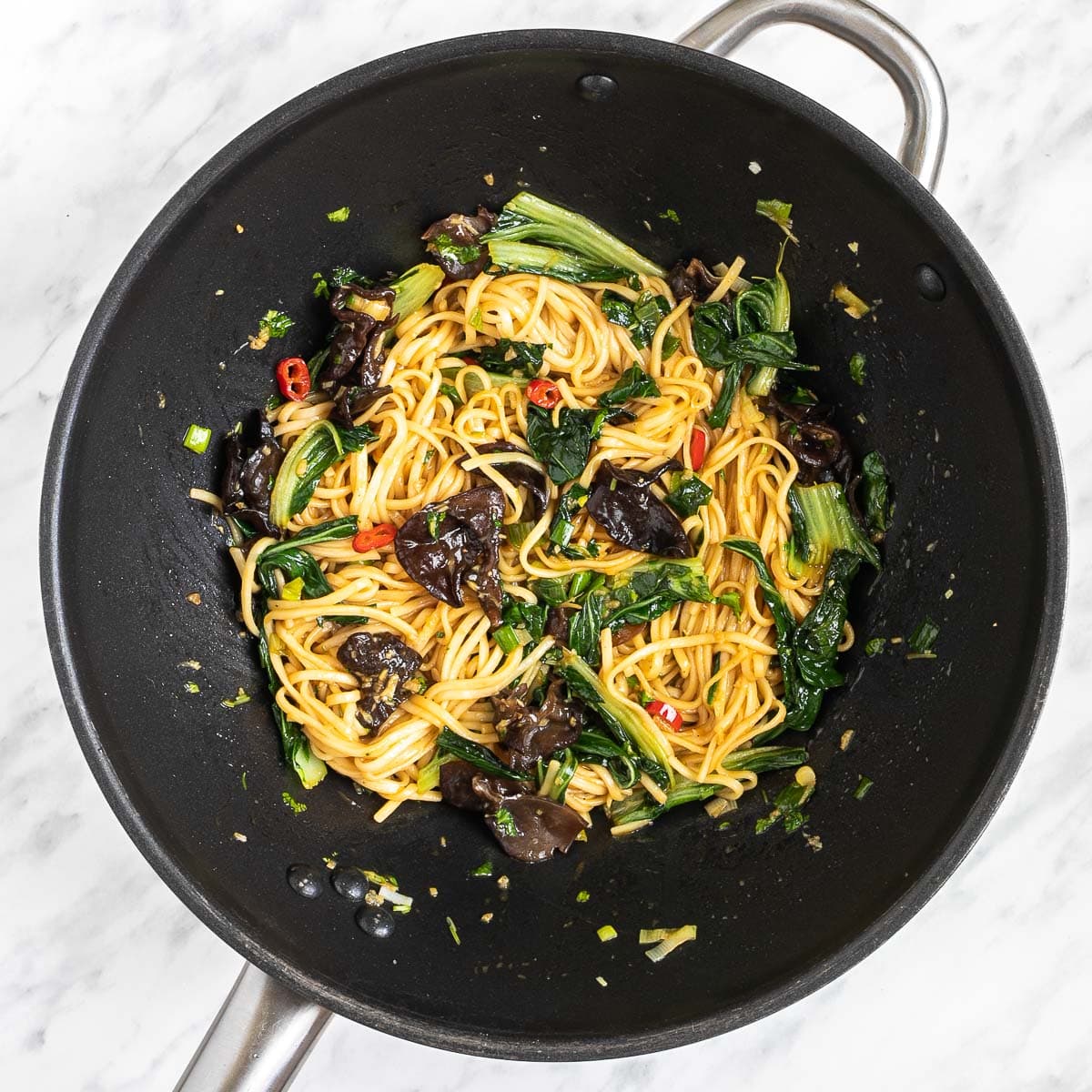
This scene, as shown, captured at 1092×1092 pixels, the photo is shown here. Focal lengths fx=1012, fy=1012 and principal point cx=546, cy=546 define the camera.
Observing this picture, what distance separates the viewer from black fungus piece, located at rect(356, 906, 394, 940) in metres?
3.52

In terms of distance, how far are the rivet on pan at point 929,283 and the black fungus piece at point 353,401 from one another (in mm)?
1867

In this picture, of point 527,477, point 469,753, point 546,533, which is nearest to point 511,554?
point 546,533

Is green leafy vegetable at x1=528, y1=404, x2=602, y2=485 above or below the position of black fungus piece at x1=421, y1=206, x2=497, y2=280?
below

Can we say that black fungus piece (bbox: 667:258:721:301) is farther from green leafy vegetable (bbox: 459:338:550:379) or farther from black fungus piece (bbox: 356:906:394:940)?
black fungus piece (bbox: 356:906:394:940)

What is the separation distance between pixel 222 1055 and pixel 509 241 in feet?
9.53

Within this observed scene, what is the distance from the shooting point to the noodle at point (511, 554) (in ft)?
12.2

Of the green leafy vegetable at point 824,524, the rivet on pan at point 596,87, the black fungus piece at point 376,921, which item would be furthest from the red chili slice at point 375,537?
the rivet on pan at point 596,87

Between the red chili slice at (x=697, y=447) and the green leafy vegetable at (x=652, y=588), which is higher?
the red chili slice at (x=697, y=447)

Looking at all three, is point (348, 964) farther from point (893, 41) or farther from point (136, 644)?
point (893, 41)

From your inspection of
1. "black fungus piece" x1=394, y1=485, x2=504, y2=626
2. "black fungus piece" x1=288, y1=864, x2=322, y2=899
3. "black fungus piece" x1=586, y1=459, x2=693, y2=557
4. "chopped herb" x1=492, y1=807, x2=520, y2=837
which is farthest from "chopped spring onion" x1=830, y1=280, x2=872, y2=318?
"black fungus piece" x1=288, y1=864, x2=322, y2=899

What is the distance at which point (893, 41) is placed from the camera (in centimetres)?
332

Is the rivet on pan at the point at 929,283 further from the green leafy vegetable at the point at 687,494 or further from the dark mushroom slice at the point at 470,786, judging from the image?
the dark mushroom slice at the point at 470,786

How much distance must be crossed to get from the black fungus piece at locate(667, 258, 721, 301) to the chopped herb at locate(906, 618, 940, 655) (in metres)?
1.46

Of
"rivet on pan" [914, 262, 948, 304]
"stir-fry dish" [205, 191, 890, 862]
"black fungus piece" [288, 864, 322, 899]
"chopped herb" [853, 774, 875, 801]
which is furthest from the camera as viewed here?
"stir-fry dish" [205, 191, 890, 862]
